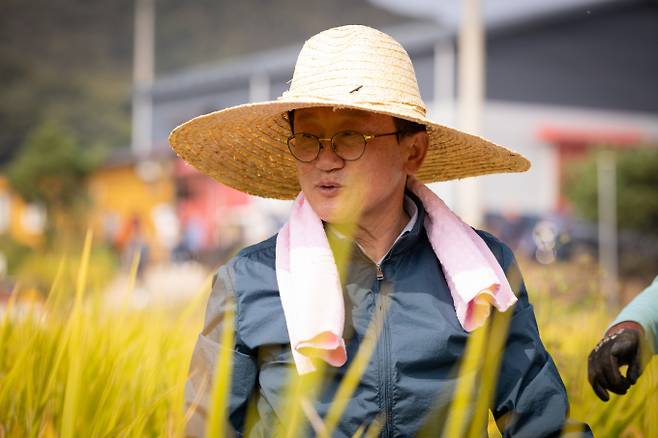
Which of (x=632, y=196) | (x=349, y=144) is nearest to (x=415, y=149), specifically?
(x=349, y=144)

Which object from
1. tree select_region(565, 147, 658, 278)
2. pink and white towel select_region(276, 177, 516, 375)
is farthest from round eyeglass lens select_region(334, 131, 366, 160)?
tree select_region(565, 147, 658, 278)

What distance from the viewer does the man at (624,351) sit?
2156mm

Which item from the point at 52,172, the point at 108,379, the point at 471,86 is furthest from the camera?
the point at 52,172

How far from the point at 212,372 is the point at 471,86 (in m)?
7.63

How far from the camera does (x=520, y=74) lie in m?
23.0

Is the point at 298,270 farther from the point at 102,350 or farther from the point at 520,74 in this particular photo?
the point at 520,74

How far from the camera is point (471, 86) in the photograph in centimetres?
932

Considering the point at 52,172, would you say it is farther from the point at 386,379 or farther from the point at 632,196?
the point at 386,379

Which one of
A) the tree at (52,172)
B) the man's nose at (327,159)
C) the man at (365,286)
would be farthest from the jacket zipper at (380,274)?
the tree at (52,172)

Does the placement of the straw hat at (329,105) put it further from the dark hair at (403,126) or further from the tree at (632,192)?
the tree at (632,192)

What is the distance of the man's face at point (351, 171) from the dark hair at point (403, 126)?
19 millimetres

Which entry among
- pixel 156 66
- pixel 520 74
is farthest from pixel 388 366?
pixel 156 66

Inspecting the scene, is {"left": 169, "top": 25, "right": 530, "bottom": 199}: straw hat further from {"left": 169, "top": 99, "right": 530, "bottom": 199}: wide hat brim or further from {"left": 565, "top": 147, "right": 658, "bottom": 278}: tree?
{"left": 565, "top": 147, "right": 658, "bottom": 278}: tree

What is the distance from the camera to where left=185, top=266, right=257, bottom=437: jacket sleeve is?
2039 mm
